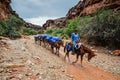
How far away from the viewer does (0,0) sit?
62.0 metres

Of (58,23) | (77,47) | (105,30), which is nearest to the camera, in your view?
(77,47)

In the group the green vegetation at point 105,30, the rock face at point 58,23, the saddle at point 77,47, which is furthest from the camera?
the rock face at point 58,23

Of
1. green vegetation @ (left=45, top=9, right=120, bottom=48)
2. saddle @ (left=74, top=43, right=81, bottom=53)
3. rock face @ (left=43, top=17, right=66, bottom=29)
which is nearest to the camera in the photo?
saddle @ (left=74, top=43, right=81, bottom=53)

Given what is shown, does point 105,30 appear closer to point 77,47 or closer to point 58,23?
point 77,47

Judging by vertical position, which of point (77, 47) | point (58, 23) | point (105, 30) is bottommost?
point (77, 47)

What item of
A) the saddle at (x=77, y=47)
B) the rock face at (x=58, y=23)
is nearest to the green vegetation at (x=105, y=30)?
the saddle at (x=77, y=47)

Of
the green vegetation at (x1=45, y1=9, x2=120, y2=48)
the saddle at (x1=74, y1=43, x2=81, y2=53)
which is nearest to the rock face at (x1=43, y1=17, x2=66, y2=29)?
the green vegetation at (x1=45, y1=9, x2=120, y2=48)

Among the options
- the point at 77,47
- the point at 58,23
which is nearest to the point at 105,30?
the point at 77,47

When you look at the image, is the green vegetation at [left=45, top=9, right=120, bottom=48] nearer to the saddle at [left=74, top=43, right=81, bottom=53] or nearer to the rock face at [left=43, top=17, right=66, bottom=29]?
the saddle at [left=74, top=43, right=81, bottom=53]

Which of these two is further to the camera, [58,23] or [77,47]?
[58,23]

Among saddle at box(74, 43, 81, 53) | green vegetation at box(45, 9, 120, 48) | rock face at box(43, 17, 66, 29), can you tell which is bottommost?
saddle at box(74, 43, 81, 53)

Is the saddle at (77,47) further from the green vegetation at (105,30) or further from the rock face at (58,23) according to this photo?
the rock face at (58,23)

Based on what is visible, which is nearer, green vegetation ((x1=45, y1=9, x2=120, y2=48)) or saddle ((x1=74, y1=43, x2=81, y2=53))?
saddle ((x1=74, y1=43, x2=81, y2=53))

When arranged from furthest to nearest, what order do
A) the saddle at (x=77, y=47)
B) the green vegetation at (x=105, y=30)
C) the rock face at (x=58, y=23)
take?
the rock face at (x=58, y=23)
the green vegetation at (x=105, y=30)
the saddle at (x=77, y=47)
